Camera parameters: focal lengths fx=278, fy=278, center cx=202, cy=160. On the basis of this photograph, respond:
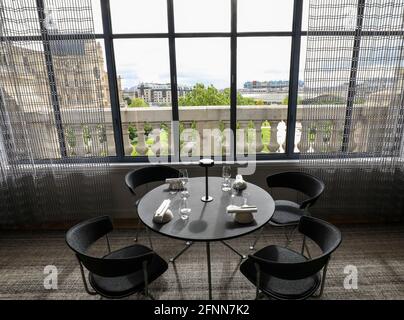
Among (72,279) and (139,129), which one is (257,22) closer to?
(139,129)

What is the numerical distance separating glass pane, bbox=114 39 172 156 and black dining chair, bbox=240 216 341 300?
5.43 ft

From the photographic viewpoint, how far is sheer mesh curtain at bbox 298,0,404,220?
91.9 inches

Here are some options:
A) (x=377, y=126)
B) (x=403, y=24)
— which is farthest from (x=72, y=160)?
(x=403, y=24)

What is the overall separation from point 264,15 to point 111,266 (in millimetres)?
2461

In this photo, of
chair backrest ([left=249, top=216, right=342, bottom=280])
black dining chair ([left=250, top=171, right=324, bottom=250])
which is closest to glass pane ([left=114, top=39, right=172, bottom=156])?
black dining chair ([left=250, top=171, right=324, bottom=250])

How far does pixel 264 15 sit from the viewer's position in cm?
259

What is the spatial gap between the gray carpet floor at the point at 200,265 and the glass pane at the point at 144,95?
0.93 metres

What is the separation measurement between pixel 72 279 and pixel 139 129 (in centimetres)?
150

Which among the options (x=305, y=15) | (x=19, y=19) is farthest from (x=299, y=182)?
(x=19, y=19)

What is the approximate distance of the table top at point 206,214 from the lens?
1530mm

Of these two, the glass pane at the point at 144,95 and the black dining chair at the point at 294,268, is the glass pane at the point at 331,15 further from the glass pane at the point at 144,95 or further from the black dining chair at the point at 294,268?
the black dining chair at the point at 294,268

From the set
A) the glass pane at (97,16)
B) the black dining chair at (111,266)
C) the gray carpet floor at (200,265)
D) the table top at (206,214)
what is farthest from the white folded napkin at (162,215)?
the glass pane at (97,16)

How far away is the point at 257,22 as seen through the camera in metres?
2.60

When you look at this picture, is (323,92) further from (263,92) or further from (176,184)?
(176,184)
